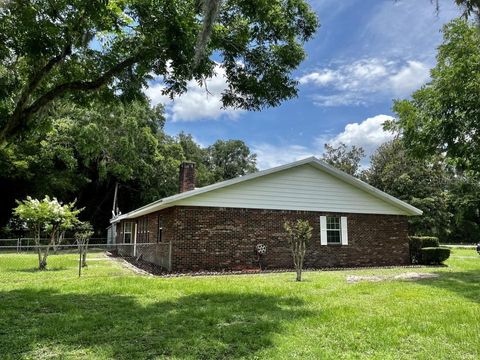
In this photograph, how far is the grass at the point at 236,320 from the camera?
504 cm

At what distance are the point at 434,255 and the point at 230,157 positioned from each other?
51.2 meters

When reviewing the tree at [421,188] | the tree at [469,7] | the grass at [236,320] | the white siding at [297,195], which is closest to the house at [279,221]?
the white siding at [297,195]

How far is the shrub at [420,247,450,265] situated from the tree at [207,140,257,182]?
48.7 m

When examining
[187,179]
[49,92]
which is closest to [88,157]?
[187,179]

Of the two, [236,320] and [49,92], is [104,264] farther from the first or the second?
[236,320]

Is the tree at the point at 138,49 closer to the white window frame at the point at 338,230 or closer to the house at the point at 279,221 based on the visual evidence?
the house at the point at 279,221

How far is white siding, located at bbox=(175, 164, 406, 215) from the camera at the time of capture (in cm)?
1508

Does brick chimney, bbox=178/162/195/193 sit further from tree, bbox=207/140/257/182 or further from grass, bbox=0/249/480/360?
tree, bbox=207/140/257/182

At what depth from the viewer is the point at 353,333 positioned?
5750 millimetres

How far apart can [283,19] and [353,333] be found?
6657 mm

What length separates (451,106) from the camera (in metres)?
13.2

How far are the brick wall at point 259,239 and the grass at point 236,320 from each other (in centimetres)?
369

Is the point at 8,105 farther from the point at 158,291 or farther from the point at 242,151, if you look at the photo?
Answer: the point at 242,151

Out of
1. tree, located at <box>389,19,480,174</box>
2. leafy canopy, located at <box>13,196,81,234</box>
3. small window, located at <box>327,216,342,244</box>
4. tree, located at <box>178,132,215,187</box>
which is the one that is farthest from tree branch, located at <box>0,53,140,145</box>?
tree, located at <box>178,132,215,187</box>
